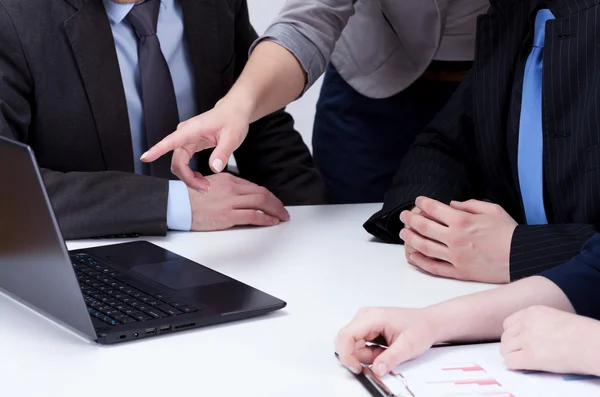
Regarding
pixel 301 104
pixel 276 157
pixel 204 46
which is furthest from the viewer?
pixel 301 104

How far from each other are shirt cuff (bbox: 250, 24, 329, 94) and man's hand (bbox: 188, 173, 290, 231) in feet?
0.76

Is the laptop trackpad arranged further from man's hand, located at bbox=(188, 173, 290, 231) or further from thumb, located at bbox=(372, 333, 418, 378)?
thumb, located at bbox=(372, 333, 418, 378)

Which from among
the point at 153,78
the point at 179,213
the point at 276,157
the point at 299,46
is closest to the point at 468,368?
the point at 179,213

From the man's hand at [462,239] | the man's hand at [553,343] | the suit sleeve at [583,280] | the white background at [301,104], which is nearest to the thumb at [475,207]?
the man's hand at [462,239]

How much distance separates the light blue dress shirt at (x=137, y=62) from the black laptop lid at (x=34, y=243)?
68cm

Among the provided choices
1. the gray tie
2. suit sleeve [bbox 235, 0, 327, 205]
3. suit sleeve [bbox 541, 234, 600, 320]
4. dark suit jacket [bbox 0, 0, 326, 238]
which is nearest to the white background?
suit sleeve [bbox 235, 0, 327, 205]

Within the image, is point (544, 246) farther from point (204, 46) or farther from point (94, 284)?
point (204, 46)

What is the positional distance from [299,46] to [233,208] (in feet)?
1.04

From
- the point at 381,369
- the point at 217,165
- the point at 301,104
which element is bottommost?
the point at 301,104

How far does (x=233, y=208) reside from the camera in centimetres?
152

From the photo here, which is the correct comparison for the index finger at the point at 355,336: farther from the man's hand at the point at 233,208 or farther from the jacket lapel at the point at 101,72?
the jacket lapel at the point at 101,72

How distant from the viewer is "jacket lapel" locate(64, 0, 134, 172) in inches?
66.4

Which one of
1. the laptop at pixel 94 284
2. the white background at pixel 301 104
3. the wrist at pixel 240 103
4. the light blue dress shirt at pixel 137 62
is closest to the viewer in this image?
the laptop at pixel 94 284

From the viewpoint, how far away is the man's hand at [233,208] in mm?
1500
